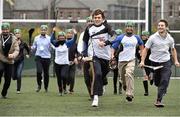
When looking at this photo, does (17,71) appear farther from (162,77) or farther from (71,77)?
(162,77)

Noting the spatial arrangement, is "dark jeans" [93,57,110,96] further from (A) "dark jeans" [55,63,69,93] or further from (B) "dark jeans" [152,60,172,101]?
(A) "dark jeans" [55,63,69,93]

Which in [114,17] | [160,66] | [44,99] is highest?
[114,17]


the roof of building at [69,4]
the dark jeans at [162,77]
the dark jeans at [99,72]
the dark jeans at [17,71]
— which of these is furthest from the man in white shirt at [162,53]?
the roof of building at [69,4]

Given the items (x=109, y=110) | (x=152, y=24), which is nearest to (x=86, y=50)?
(x=109, y=110)

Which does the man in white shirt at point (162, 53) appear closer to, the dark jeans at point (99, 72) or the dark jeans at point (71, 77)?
the dark jeans at point (99, 72)

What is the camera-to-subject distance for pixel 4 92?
47.1ft

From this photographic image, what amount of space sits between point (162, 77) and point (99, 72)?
1.45 m

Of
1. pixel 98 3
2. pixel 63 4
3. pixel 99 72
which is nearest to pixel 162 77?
pixel 99 72

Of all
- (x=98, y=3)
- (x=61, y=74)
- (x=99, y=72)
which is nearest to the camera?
(x=99, y=72)

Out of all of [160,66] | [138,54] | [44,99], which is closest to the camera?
[160,66]

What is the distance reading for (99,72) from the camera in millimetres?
11898

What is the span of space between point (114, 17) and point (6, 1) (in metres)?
5.60

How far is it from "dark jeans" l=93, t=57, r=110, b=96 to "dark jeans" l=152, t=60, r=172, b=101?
3.70 ft

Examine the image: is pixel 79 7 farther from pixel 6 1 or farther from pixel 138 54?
pixel 138 54
